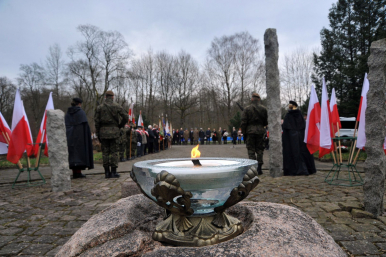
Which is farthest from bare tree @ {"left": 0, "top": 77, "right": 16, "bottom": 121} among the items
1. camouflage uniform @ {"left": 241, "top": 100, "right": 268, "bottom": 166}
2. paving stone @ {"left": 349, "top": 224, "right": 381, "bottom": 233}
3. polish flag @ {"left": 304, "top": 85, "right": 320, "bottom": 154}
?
paving stone @ {"left": 349, "top": 224, "right": 381, "bottom": 233}

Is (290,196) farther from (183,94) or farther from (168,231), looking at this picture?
(183,94)

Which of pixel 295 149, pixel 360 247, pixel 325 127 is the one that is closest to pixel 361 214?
pixel 360 247

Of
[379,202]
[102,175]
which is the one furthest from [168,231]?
[102,175]

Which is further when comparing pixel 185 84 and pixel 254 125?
pixel 185 84

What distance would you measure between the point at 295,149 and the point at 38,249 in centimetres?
584

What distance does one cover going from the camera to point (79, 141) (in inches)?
263

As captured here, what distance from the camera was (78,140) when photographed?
6.69 metres

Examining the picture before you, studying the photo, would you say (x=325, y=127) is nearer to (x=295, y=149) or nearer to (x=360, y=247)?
(x=295, y=149)

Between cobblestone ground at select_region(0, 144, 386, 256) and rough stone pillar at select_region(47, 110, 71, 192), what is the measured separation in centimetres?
24

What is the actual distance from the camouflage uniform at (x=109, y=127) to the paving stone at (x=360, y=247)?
5563 millimetres

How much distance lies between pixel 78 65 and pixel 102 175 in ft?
75.8

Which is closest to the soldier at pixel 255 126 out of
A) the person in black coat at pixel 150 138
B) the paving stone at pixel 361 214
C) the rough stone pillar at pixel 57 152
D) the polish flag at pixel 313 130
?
the polish flag at pixel 313 130

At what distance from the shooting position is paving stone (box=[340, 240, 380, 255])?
7.50 ft

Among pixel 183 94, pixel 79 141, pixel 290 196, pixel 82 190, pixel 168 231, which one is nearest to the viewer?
pixel 168 231
